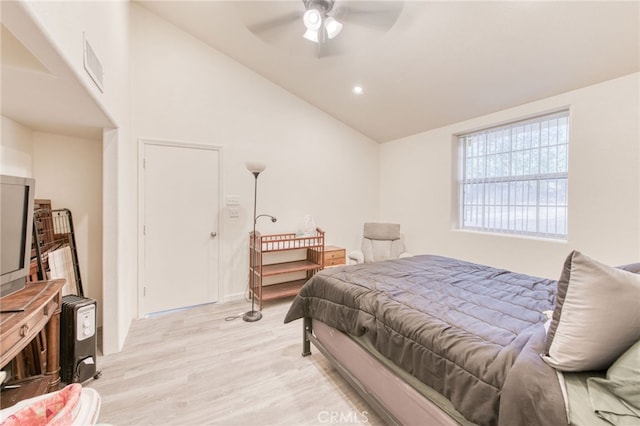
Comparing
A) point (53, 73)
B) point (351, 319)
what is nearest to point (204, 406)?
point (351, 319)

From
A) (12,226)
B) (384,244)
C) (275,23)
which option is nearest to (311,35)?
(275,23)

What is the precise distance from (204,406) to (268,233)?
232 cm

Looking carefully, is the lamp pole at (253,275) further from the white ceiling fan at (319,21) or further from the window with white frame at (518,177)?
the window with white frame at (518,177)

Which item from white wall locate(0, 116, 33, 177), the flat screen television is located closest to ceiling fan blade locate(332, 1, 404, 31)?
the flat screen television

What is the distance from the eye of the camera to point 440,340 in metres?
1.26

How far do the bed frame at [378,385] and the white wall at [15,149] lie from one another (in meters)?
2.66

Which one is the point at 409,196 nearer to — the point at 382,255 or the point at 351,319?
the point at 382,255

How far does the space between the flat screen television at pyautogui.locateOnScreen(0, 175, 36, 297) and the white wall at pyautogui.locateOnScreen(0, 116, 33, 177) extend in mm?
939

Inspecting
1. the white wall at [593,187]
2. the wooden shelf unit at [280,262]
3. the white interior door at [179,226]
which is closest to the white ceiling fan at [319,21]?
the white interior door at [179,226]

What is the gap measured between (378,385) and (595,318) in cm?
112

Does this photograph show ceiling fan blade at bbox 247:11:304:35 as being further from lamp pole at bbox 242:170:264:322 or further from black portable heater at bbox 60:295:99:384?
black portable heater at bbox 60:295:99:384

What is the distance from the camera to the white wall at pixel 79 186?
8.35 feet

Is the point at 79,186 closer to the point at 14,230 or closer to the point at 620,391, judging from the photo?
the point at 14,230

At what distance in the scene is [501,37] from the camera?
2324 mm
